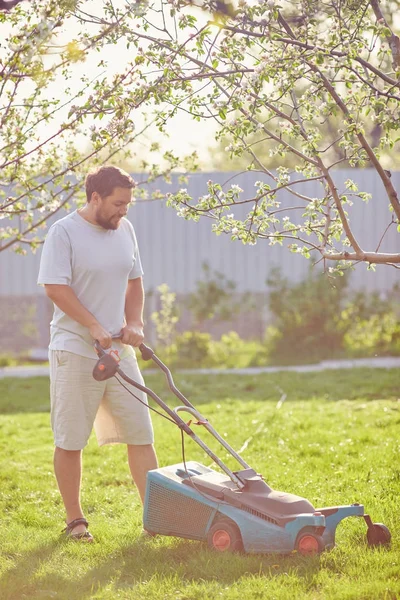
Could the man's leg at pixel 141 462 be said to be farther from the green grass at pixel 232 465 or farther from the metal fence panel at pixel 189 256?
the metal fence panel at pixel 189 256

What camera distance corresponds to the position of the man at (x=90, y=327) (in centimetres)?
427

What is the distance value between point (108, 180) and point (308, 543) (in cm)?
189

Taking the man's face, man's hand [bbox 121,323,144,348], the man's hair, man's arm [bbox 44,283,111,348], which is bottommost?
man's hand [bbox 121,323,144,348]

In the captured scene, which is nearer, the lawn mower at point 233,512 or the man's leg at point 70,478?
the lawn mower at point 233,512

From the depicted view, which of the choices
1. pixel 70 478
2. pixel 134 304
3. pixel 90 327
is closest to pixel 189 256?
pixel 134 304

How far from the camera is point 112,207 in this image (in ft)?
14.1

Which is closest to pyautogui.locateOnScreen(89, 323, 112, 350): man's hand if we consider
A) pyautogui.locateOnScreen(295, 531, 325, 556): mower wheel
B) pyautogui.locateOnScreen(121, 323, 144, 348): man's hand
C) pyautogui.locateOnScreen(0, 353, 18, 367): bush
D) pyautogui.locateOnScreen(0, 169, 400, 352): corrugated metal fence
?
pyautogui.locateOnScreen(121, 323, 144, 348): man's hand

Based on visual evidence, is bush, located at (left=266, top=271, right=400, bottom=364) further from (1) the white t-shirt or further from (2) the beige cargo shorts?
(1) the white t-shirt

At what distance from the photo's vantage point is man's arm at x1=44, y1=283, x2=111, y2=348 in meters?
4.23

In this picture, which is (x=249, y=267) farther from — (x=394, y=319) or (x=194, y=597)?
(x=194, y=597)

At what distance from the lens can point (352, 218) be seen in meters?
14.1

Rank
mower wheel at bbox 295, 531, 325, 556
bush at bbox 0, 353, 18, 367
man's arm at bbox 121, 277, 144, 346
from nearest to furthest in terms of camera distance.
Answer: mower wheel at bbox 295, 531, 325, 556 → man's arm at bbox 121, 277, 144, 346 → bush at bbox 0, 353, 18, 367

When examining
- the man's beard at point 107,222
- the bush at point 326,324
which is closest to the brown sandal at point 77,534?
the man's beard at point 107,222

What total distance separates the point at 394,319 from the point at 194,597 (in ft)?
30.2
